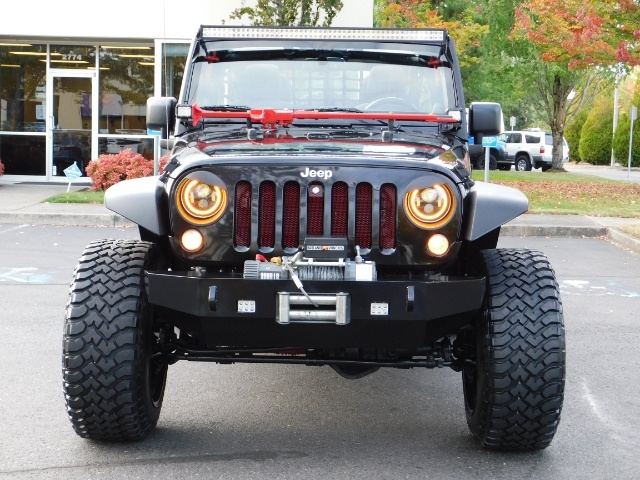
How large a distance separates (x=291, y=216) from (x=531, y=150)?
39.3 metres

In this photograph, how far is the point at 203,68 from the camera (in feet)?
19.4

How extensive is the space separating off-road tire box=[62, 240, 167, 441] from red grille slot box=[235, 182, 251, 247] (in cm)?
52

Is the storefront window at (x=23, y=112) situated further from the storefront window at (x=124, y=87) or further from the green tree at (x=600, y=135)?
the green tree at (x=600, y=135)

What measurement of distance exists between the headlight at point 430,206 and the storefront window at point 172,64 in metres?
16.8

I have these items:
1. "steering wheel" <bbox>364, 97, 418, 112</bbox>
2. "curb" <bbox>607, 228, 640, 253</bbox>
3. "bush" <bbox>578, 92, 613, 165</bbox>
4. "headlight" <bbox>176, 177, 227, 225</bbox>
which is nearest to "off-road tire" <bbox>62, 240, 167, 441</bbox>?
"headlight" <bbox>176, 177, 227, 225</bbox>

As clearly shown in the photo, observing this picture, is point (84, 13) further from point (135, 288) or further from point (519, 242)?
point (135, 288)

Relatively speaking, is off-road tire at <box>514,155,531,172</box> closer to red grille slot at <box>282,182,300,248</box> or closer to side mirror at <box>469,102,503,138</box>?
side mirror at <box>469,102,503,138</box>

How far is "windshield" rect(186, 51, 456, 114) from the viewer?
5.65 m

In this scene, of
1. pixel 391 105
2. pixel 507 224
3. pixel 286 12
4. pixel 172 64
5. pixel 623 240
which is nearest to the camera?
pixel 391 105

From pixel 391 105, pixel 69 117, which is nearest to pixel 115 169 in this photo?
pixel 69 117

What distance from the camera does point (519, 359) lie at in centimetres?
422

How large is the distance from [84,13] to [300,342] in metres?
17.6

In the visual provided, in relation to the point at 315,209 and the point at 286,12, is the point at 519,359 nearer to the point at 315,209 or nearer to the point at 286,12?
the point at 315,209

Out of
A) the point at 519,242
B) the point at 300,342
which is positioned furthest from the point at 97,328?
the point at 519,242
